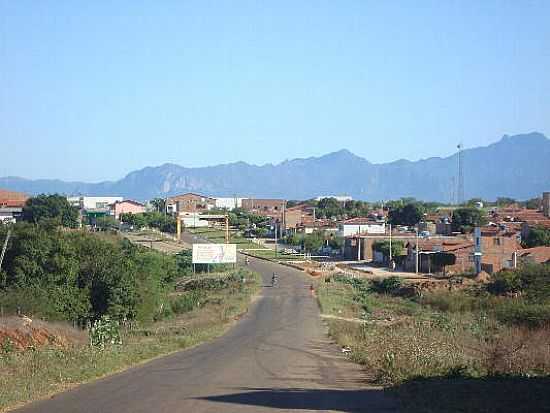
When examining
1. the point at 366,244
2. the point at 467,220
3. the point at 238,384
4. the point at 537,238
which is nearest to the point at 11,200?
the point at 366,244

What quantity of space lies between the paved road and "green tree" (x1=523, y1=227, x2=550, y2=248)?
2368 inches

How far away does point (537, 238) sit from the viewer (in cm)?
8312

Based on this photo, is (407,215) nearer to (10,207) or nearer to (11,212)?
(10,207)

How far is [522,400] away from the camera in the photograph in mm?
11789

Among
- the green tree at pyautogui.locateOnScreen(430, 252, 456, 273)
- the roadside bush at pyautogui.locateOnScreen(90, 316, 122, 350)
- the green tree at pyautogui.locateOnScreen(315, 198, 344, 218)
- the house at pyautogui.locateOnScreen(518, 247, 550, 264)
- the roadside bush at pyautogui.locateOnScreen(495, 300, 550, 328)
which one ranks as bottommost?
the roadside bush at pyautogui.locateOnScreen(495, 300, 550, 328)

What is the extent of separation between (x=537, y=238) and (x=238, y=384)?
73133 millimetres

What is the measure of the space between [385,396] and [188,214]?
13799cm

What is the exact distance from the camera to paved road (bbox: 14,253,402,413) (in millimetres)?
12508

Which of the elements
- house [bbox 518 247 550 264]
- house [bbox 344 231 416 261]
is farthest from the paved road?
house [bbox 344 231 416 261]

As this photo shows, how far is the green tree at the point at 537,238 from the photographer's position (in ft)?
269

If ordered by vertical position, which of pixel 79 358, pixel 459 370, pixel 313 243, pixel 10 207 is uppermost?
pixel 10 207

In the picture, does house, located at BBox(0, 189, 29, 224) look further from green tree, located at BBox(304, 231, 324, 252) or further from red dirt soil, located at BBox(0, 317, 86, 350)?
red dirt soil, located at BBox(0, 317, 86, 350)

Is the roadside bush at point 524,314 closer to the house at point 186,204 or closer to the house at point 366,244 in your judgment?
the house at point 366,244

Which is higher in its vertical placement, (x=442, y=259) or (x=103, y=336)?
(x=442, y=259)
